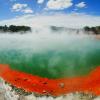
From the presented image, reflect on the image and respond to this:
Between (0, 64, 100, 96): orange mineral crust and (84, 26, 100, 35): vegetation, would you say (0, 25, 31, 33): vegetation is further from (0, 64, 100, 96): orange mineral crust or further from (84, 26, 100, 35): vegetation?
(84, 26, 100, 35): vegetation

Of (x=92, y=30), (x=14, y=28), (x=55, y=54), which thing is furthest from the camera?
(x=14, y=28)

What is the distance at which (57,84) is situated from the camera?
21.6 feet

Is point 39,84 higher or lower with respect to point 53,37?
lower

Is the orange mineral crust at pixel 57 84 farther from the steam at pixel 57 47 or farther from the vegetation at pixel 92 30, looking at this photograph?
the vegetation at pixel 92 30

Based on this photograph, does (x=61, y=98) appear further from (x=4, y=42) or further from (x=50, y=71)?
(x=4, y=42)

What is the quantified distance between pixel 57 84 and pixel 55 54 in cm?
51

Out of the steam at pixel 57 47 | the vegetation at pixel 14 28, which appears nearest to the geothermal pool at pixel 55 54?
the steam at pixel 57 47

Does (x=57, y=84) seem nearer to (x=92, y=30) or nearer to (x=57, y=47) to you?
(x=57, y=47)

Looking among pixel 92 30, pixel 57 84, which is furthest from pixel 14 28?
pixel 92 30

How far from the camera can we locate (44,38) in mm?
6785

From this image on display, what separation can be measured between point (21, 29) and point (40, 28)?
0.40 m

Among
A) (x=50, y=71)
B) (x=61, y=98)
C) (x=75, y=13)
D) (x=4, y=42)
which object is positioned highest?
(x=75, y=13)

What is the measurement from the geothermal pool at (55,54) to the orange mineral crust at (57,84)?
3.4 inches

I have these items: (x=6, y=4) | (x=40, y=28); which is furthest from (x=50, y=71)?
(x=6, y=4)
